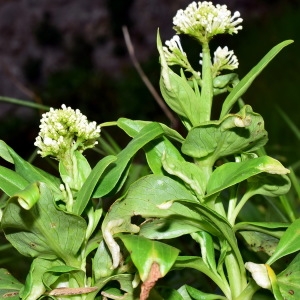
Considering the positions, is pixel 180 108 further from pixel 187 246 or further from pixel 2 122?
pixel 2 122

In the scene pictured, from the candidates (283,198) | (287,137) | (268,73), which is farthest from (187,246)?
(268,73)

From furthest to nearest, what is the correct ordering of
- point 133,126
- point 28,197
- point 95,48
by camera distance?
1. point 95,48
2. point 133,126
3. point 28,197

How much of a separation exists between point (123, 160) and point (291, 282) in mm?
126

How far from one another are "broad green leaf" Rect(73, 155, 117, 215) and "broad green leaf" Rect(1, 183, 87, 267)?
0.01 m

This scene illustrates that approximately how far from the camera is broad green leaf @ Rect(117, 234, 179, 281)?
0.32 metres

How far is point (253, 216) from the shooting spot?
28.0 inches

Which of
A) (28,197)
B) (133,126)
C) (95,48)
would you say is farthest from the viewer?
(95,48)

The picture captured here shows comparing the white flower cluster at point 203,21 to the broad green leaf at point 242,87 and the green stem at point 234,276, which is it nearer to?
the broad green leaf at point 242,87

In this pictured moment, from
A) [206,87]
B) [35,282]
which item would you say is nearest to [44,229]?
[35,282]

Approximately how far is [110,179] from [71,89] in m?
3.06

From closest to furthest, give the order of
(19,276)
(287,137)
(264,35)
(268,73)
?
(19,276), (287,137), (268,73), (264,35)

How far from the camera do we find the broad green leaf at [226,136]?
0.37m

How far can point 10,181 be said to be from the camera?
14.9 inches

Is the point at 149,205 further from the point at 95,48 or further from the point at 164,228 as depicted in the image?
the point at 95,48
